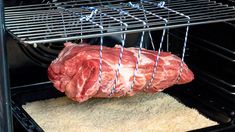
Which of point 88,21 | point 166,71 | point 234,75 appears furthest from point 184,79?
point 88,21

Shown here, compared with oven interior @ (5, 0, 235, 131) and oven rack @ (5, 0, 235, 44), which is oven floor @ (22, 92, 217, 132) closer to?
oven interior @ (5, 0, 235, 131)

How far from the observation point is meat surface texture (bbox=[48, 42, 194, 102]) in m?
1.15

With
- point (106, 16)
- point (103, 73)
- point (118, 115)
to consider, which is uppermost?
point (106, 16)

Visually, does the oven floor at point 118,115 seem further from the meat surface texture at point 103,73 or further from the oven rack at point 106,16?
the oven rack at point 106,16

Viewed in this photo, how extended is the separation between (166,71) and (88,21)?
0.27 metres

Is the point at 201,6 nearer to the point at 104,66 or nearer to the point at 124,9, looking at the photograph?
the point at 124,9

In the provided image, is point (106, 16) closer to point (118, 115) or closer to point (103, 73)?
point (103, 73)

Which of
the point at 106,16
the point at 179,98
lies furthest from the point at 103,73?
the point at 179,98

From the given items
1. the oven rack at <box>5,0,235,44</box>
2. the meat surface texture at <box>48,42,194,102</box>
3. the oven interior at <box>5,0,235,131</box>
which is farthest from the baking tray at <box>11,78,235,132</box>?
the oven rack at <box>5,0,235,44</box>

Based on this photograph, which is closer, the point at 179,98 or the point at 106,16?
the point at 106,16

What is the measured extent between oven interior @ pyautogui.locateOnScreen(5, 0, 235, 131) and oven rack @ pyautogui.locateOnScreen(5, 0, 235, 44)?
0.26 ft

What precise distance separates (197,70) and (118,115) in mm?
329

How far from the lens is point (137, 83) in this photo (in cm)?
119

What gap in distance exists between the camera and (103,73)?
1151 mm
